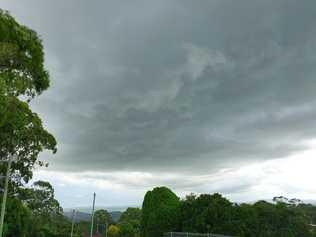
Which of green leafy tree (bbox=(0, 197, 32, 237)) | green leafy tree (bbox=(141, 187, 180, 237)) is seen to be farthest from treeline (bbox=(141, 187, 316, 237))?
green leafy tree (bbox=(0, 197, 32, 237))

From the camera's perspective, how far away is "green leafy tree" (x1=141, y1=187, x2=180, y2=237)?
1532 inches

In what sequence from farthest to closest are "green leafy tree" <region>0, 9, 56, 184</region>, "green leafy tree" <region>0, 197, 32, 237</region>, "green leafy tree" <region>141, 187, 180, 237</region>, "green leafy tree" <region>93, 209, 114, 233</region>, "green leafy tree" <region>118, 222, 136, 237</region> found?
"green leafy tree" <region>93, 209, 114, 233</region> < "green leafy tree" <region>118, 222, 136, 237</region> < "green leafy tree" <region>141, 187, 180, 237</region> < "green leafy tree" <region>0, 197, 32, 237</region> < "green leafy tree" <region>0, 9, 56, 184</region>

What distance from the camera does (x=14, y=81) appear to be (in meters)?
11.6

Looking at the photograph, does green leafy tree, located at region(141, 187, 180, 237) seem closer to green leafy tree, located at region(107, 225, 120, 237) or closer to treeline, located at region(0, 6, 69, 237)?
treeline, located at region(0, 6, 69, 237)

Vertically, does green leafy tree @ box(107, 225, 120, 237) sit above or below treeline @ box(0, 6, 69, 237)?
below

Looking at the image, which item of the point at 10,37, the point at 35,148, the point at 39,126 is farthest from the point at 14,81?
the point at 35,148

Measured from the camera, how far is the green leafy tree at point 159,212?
38.9 meters

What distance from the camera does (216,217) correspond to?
1366 inches

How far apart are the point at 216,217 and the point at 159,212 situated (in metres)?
6.86

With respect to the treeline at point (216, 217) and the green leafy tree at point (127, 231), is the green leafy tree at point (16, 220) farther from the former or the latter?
the green leafy tree at point (127, 231)

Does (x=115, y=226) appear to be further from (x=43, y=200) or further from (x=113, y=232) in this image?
(x=43, y=200)

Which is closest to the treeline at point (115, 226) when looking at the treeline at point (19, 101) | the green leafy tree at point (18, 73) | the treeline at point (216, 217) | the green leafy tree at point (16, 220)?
the green leafy tree at point (16, 220)

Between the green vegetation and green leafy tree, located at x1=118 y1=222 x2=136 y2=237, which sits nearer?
the green vegetation

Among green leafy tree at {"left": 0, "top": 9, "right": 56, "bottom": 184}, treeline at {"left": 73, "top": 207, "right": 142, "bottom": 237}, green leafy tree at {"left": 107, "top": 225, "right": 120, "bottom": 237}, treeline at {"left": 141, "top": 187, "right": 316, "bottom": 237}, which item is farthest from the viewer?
green leafy tree at {"left": 107, "top": 225, "right": 120, "bottom": 237}
